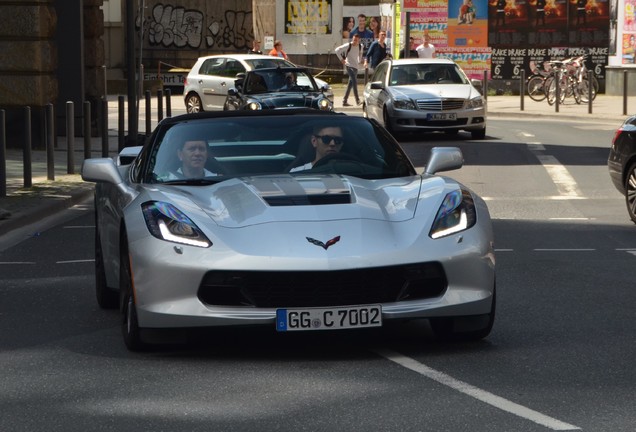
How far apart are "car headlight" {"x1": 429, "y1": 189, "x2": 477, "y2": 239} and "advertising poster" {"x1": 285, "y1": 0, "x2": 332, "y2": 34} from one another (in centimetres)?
4768

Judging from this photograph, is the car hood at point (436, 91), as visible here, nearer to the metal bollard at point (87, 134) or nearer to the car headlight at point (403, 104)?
the car headlight at point (403, 104)

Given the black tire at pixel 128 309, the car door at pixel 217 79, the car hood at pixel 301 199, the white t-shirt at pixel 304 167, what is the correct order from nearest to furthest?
the car hood at pixel 301 199, the black tire at pixel 128 309, the white t-shirt at pixel 304 167, the car door at pixel 217 79

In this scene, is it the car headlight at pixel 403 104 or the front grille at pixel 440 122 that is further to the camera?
the car headlight at pixel 403 104

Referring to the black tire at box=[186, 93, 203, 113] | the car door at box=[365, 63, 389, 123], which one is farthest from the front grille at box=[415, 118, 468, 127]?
the black tire at box=[186, 93, 203, 113]

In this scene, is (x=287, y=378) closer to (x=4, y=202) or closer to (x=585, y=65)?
(x=4, y=202)

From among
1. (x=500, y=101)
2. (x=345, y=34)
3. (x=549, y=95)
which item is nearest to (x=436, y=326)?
(x=549, y=95)

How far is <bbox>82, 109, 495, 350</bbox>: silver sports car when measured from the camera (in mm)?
7516

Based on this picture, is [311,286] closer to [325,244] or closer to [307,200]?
[325,244]

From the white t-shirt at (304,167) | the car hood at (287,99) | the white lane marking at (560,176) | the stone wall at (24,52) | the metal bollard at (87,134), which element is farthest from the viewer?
the car hood at (287,99)

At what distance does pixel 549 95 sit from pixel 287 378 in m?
32.8

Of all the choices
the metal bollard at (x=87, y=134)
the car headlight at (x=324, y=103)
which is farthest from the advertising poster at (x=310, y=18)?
the metal bollard at (x=87, y=134)

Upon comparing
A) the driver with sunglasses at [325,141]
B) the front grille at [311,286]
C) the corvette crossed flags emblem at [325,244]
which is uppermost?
the driver with sunglasses at [325,141]

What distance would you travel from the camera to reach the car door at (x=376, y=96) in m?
29.3

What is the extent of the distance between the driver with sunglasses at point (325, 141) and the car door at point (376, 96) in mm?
19959
